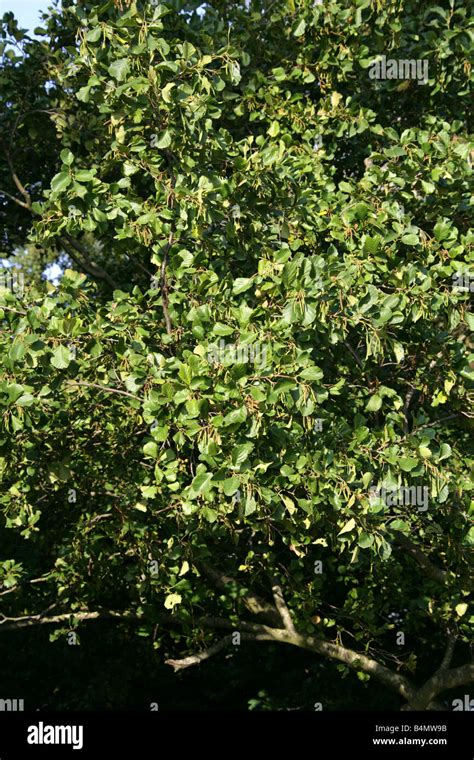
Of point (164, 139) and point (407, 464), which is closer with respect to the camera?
point (407, 464)

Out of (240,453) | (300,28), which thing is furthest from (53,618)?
(300,28)

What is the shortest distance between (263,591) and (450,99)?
5292 mm

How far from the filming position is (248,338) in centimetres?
486

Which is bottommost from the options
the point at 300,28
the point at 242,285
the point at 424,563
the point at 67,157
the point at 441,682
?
the point at 441,682

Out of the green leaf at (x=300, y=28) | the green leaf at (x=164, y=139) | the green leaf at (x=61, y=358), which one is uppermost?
the green leaf at (x=300, y=28)

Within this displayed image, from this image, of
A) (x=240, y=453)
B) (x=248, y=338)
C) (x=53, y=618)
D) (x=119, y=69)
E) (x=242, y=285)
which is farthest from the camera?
(x=53, y=618)

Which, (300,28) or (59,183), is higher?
(300,28)

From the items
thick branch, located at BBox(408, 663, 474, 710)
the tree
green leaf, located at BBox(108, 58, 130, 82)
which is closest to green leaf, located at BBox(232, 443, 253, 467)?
the tree

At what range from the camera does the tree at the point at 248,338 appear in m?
5.12

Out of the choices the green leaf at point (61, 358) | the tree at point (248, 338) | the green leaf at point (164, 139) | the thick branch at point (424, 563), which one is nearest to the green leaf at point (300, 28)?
the tree at point (248, 338)

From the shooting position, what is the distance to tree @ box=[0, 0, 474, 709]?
202 inches

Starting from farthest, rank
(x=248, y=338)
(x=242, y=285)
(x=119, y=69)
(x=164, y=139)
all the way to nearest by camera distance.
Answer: (x=164, y=139) → (x=119, y=69) → (x=242, y=285) → (x=248, y=338)

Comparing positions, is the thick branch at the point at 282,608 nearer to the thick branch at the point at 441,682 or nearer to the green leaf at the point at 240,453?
the thick branch at the point at 441,682

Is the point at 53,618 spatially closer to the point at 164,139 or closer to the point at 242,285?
the point at 242,285
